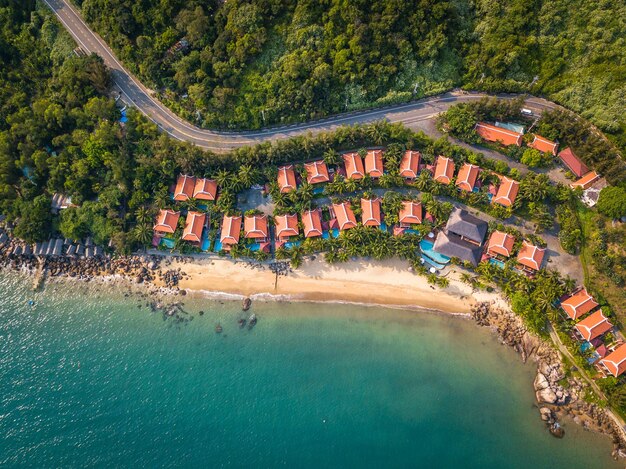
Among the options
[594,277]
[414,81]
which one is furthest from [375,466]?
[414,81]

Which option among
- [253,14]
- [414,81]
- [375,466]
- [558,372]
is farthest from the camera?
[414,81]

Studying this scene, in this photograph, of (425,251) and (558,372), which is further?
(425,251)

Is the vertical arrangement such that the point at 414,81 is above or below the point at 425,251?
above

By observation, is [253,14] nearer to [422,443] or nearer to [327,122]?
[327,122]

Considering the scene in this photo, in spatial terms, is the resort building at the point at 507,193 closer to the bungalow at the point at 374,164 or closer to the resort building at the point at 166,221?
the bungalow at the point at 374,164

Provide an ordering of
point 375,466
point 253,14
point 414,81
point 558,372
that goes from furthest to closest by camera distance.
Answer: point 414,81
point 253,14
point 558,372
point 375,466

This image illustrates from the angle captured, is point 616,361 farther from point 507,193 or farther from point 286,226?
point 286,226
